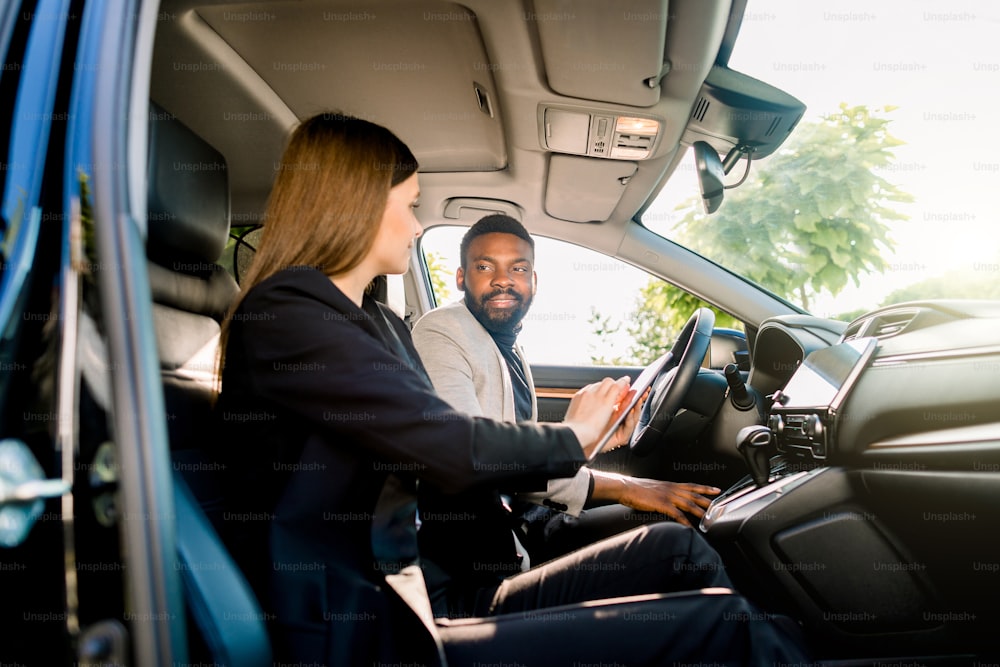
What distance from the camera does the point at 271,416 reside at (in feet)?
3.25

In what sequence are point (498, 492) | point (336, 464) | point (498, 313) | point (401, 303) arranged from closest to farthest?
point (336, 464)
point (498, 492)
point (498, 313)
point (401, 303)

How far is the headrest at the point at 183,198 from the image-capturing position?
3.55ft

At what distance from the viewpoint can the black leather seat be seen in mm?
828

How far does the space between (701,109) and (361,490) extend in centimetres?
161

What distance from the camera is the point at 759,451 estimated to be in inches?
64.4

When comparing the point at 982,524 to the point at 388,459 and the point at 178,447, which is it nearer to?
the point at 388,459

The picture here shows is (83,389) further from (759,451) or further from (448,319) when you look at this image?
(759,451)

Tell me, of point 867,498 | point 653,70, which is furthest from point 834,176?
point 867,498

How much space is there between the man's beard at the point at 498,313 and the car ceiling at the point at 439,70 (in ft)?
1.87

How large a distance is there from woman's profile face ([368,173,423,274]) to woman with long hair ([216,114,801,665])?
13 cm

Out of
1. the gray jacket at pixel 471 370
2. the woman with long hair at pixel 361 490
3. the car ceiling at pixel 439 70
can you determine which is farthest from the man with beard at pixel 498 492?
the car ceiling at pixel 439 70

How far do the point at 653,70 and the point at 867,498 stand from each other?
1176 millimetres

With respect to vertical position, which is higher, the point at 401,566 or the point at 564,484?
the point at 401,566

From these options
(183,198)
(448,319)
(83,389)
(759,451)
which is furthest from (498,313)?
(83,389)
